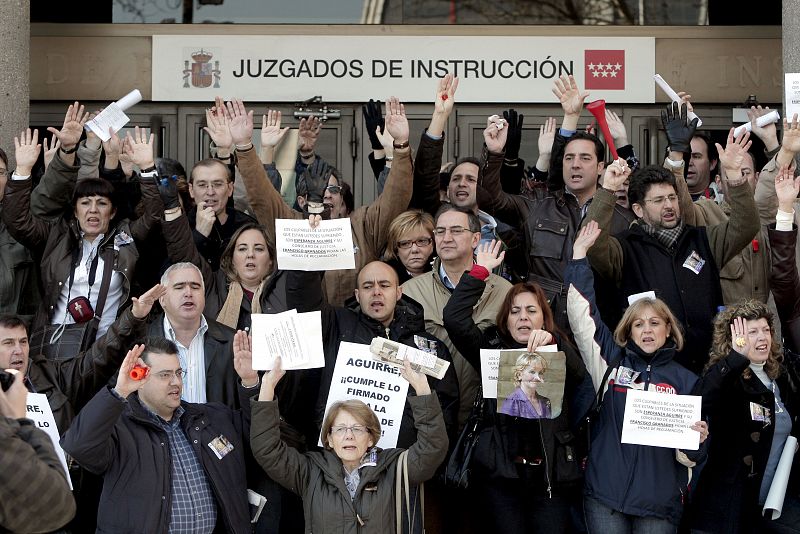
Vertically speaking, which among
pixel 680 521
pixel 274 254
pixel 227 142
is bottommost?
pixel 680 521

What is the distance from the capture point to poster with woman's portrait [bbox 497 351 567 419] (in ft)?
22.9

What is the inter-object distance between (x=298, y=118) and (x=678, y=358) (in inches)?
207

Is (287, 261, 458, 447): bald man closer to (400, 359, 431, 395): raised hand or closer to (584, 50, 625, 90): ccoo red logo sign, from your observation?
(400, 359, 431, 395): raised hand

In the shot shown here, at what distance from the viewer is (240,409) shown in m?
7.16

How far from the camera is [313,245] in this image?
288 inches

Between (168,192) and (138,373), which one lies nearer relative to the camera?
(138,373)

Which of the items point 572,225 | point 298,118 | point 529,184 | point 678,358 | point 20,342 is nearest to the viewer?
point 20,342

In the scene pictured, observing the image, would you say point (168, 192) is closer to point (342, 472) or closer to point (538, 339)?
point (342, 472)

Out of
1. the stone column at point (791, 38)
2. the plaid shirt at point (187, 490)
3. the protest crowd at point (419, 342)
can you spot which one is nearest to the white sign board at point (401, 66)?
the stone column at point (791, 38)

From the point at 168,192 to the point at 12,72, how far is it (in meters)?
2.54

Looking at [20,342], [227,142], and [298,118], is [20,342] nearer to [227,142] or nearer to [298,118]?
[227,142]

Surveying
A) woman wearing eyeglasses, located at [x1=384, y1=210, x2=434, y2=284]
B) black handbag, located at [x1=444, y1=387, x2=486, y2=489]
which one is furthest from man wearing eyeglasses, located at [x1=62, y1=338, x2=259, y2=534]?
woman wearing eyeglasses, located at [x1=384, y1=210, x2=434, y2=284]

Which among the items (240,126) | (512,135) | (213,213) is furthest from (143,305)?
(512,135)

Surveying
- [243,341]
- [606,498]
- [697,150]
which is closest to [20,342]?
[243,341]
